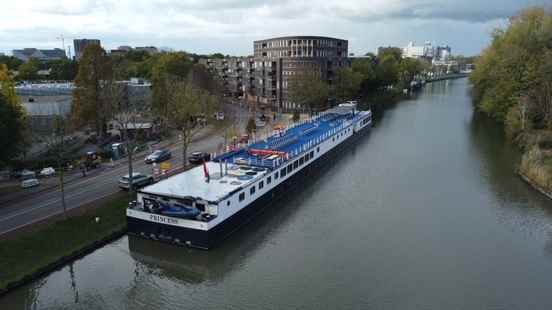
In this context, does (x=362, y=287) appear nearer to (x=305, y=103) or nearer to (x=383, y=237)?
(x=383, y=237)

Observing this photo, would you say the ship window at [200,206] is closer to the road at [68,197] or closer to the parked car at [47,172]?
the road at [68,197]

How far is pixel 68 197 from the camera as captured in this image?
3388 centimetres

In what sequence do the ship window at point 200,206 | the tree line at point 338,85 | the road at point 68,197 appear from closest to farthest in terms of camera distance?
the ship window at point 200,206 < the road at point 68,197 < the tree line at point 338,85

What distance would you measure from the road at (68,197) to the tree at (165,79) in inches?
620

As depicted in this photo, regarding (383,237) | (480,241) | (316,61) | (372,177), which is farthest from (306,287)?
(316,61)

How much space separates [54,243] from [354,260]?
776 inches

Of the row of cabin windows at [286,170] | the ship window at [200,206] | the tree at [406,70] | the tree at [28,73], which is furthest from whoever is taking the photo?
the tree at [406,70]

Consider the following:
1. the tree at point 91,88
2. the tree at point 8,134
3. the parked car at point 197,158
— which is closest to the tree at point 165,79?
the tree at point 91,88

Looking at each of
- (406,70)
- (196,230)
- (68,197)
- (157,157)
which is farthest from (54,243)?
(406,70)

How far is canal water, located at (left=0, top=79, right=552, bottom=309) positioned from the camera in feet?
77.7

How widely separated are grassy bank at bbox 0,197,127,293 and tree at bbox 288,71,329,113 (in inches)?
2321

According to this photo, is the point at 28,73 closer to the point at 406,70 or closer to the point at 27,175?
the point at 27,175

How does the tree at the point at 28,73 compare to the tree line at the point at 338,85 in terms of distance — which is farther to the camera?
the tree at the point at 28,73

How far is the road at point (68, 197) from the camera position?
29406 mm
